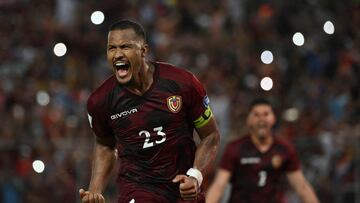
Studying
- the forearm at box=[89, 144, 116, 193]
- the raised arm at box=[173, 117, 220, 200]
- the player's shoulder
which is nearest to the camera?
the raised arm at box=[173, 117, 220, 200]

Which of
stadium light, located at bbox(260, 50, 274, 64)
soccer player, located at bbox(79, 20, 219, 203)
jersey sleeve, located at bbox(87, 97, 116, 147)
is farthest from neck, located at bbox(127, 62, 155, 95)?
stadium light, located at bbox(260, 50, 274, 64)

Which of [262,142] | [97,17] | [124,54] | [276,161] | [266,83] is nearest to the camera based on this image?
[124,54]

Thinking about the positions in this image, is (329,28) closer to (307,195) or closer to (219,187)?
(307,195)

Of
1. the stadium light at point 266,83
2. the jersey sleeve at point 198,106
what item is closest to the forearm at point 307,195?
the jersey sleeve at point 198,106

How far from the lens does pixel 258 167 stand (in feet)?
37.6

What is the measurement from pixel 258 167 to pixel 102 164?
331 centimetres

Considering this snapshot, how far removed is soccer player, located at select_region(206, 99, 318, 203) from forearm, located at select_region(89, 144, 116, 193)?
2.95 m

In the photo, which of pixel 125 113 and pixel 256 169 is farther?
pixel 256 169

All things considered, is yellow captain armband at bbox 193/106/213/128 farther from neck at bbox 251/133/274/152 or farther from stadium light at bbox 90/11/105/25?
stadium light at bbox 90/11/105/25

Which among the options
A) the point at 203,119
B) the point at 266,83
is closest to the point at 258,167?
the point at 203,119

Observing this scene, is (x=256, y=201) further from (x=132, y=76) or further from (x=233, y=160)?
(x=132, y=76)

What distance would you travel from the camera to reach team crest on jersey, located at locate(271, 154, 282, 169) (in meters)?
11.5

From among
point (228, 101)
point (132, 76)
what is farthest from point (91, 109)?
point (228, 101)

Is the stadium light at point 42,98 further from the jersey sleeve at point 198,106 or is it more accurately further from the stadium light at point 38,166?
the jersey sleeve at point 198,106
